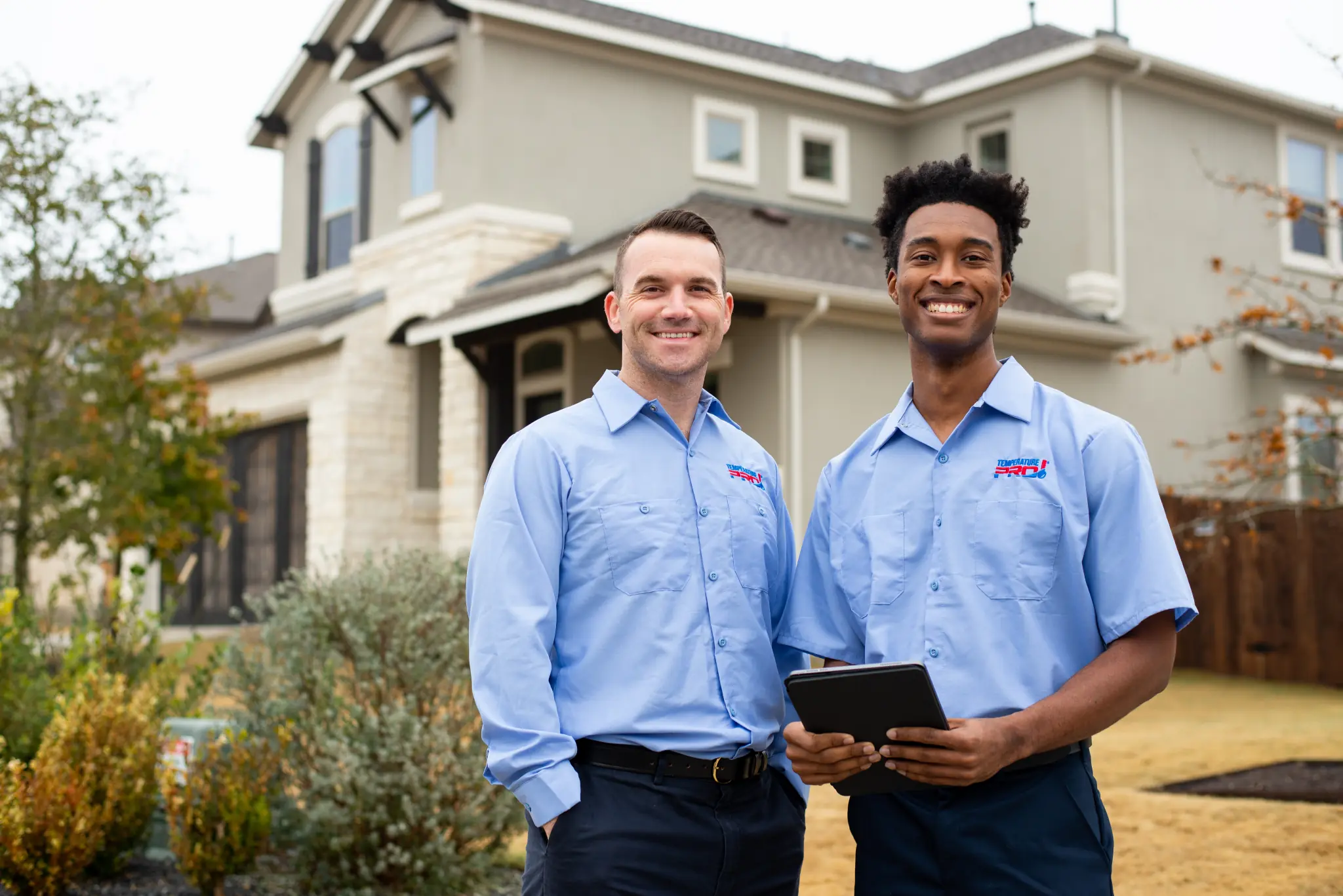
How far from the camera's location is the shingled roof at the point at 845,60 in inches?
693

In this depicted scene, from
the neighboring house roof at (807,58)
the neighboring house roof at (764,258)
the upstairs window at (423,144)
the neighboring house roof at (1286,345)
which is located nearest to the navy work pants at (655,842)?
the neighboring house roof at (764,258)

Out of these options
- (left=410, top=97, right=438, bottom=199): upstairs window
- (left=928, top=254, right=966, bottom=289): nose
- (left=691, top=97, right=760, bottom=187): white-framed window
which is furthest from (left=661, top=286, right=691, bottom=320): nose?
(left=691, top=97, right=760, bottom=187): white-framed window

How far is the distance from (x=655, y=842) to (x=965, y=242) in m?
1.42

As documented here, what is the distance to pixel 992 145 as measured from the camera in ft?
60.2

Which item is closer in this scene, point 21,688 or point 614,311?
point 614,311

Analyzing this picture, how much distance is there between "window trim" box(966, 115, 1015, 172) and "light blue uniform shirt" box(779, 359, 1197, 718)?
15686 mm

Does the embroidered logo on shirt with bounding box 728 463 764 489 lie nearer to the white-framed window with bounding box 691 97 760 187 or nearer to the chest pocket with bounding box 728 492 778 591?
the chest pocket with bounding box 728 492 778 591

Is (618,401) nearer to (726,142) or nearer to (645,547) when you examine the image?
(645,547)

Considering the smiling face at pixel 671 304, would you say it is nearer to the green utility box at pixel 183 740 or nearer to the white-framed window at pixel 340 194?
→ the green utility box at pixel 183 740

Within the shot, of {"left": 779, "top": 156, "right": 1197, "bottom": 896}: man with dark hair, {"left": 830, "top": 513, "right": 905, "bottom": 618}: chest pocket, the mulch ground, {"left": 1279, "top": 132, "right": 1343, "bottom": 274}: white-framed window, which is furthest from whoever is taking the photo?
{"left": 1279, "top": 132, "right": 1343, "bottom": 274}: white-framed window

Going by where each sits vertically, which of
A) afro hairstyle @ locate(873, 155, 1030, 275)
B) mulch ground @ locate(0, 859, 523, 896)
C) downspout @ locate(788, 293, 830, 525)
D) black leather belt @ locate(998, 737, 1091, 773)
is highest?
downspout @ locate(788, 293, 830, 525)

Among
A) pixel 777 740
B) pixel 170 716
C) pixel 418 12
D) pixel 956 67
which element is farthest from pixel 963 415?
pixel 956 67

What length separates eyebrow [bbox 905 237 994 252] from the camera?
293 cm

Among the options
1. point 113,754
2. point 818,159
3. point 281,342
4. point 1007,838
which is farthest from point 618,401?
point 818,159
